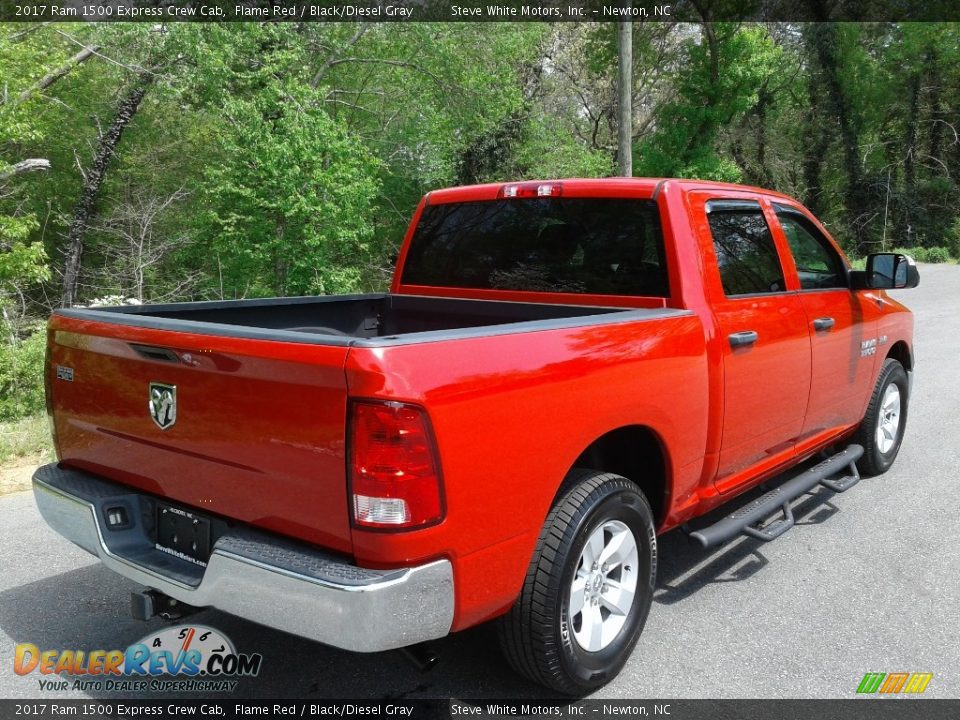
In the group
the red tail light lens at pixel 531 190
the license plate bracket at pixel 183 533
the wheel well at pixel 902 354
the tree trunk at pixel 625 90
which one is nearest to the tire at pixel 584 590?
the license plate bracket at pixel 183 533

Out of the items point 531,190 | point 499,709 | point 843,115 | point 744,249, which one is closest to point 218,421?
point 499,709

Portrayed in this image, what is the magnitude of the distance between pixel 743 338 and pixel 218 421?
2.37m

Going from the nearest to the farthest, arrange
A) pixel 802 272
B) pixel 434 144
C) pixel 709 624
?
pixel 709 624 → pixel 802 272 → pixel 434 144

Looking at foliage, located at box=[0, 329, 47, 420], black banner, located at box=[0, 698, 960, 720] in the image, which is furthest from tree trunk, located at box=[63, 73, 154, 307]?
black banner, located at box=[0, 698, 960, 720]

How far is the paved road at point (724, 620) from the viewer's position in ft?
10.1

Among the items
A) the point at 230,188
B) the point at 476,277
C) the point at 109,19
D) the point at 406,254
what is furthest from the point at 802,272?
the point at 109,19

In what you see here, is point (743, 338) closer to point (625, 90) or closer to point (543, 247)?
point (543, 247)

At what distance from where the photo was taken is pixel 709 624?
11.7 feet

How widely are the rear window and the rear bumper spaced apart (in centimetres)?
190

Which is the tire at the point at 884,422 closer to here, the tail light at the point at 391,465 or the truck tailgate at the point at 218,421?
the tail light at the point at 391,465

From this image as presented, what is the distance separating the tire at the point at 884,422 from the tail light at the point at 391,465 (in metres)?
4.07

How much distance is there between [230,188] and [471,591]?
15.5 meters

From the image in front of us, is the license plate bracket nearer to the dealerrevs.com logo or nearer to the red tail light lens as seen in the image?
the dealerrevs.com logo

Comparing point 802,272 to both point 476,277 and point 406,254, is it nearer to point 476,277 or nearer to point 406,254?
point 476,277
